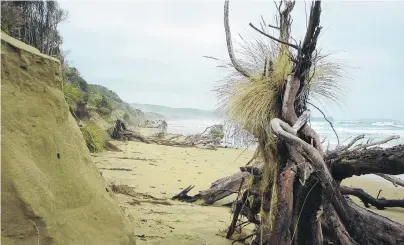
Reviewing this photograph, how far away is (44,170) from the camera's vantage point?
95.1 inches

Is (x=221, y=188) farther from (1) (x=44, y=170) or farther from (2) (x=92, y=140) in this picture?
(2) (x=92, y=140)

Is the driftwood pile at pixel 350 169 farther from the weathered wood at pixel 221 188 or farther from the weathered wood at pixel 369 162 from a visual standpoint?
the weathered wood at pixel 221 188

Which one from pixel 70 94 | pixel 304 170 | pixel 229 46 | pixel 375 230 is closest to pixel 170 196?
pixel 229 46

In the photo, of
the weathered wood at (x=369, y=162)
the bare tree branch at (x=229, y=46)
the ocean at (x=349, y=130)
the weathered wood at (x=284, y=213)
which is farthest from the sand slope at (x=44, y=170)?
the ocean at (x=349, y=130)

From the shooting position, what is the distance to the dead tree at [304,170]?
2389 millimetres

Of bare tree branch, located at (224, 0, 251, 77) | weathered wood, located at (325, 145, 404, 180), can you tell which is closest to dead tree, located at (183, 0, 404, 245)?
weathered wood, located at (325, 145, 404, 180)

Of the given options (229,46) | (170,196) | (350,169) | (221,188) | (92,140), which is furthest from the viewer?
(92,140)

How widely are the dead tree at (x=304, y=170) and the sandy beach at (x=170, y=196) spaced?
0.63 meters

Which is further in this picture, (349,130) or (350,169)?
(349,130)

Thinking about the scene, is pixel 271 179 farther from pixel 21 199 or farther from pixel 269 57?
pixel 21 199

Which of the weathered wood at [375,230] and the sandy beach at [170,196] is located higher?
the weathered wood at [375,230]

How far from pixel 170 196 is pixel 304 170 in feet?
→ 12.3

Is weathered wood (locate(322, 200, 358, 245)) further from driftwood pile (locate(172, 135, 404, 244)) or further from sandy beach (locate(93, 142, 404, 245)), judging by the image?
sandy beach (locate(93, 142, 404, 245))

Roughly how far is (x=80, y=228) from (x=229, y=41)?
2650 millimetres
